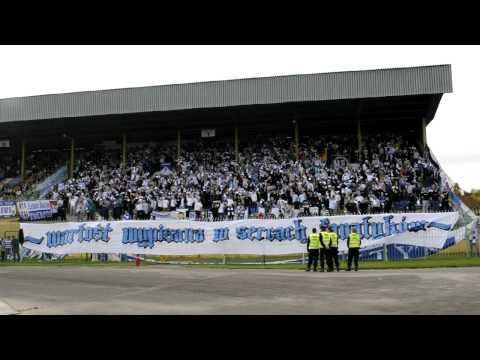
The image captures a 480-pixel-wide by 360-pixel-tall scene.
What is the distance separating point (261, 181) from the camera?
30266 mm

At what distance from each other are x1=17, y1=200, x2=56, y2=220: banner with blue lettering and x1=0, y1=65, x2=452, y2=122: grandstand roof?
6.51 meters

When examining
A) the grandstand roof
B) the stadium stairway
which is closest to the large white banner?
the stadium stairway

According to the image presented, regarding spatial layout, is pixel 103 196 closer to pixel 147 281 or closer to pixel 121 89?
pixel 121 89

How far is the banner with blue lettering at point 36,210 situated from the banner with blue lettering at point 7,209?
1.47m

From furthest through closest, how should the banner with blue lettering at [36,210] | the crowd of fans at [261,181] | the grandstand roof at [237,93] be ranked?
the banner with blue lettering at [36,210] → the grandstand roof at [237,93] → the crowd of fans at [261,181]

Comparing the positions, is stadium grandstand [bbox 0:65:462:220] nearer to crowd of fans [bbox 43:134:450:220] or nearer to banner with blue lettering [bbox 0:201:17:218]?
crowd of fans [bbox 43:134:450:220]

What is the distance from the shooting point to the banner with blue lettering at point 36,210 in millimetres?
30281

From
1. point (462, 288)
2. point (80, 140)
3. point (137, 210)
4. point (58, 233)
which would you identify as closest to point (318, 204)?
point (137, 210)

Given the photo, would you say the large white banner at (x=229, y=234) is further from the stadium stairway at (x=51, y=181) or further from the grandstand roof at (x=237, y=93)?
the grandstand roof at (x=237, y=93)

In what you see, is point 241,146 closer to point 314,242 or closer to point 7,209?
point 7,209

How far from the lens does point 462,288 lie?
11742 millimetres

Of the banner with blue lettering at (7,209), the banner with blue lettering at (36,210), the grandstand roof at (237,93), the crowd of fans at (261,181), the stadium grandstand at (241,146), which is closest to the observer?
the crowd of fans at (261,181)

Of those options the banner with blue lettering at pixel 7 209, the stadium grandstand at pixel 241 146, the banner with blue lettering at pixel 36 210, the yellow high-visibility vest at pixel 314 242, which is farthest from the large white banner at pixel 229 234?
the banner with blue lettering at pixel 7 209
